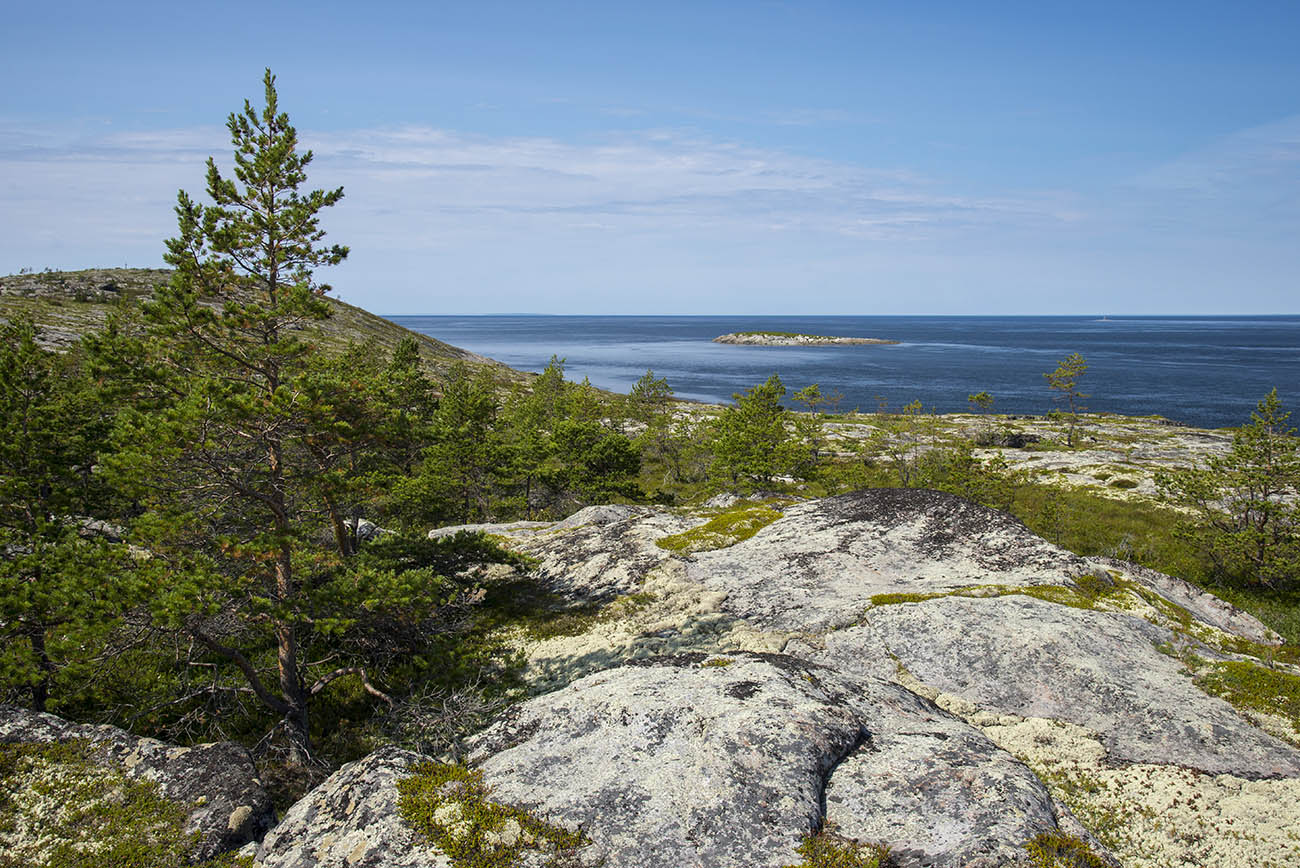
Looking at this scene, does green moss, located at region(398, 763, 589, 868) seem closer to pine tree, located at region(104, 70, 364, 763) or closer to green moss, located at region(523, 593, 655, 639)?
pine tree, located at region(104, 70, 364, 763)

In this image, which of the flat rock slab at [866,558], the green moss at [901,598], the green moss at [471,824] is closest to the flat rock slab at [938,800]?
the green moss at [471,824]

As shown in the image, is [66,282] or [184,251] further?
[66,282]

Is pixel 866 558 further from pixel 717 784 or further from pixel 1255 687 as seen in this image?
pixel 717 784

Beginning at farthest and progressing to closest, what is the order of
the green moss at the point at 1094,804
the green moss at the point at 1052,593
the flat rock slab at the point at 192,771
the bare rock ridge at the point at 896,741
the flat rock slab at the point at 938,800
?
the green moss at the point at 1052,593, the flat rock slab at the point at 192,771, the green moss at the point at 1094,804, the bare rock ridge at the point at 896,741, the flat rock slab at the point at 938,800

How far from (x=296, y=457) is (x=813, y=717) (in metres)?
12.9

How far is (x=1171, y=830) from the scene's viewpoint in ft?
28.1

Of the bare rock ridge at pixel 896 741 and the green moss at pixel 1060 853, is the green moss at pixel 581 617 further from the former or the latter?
the green moss at pixel 1060 853

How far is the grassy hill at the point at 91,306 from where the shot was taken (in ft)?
279

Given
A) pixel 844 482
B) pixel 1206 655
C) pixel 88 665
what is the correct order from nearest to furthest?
pixel 88 665, pixel 1206 655, pixel 844 482

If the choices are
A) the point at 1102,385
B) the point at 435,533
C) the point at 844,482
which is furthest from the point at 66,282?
the point at 1102,385

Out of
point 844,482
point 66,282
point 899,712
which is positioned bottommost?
point 844,482

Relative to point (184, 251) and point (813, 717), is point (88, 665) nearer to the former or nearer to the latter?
point (184, 251)

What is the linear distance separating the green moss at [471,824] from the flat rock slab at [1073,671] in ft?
25.6

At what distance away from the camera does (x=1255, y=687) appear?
Answer: 11383 millimetres
